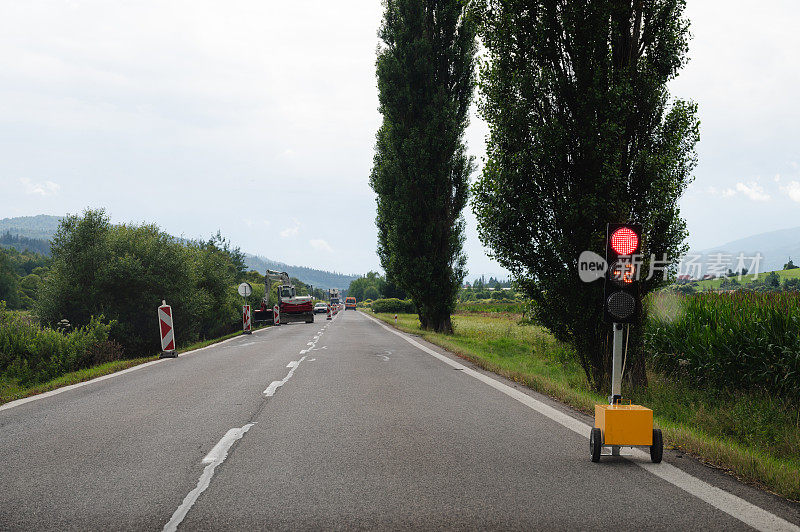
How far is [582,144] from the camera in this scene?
29.7 ft

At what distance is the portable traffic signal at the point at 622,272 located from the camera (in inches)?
196

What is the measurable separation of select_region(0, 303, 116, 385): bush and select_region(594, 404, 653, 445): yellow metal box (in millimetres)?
11759

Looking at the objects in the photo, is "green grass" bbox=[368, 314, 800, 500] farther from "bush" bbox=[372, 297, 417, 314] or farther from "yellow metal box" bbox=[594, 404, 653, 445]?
"bush" bbox=[372, 297, 417, 314]

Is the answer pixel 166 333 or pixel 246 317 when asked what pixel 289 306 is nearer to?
pixel 246 317

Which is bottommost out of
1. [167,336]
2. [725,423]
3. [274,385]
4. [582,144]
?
[274,385]

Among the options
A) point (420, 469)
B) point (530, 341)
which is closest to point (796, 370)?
point (420, 469)

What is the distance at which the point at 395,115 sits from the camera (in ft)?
83.2

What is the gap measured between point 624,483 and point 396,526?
194cm

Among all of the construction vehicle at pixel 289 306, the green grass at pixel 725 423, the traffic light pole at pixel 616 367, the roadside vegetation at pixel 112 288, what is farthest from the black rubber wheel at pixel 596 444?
the construction vehicle at pixel 289 306

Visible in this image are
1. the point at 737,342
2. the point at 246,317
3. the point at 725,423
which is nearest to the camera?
the point at 725,423

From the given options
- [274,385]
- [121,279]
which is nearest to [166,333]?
[121,279]

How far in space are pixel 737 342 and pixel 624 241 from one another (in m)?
5.07

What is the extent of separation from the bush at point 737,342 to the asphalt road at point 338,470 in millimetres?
3233

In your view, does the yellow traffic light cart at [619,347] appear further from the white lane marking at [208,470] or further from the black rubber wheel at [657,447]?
the white lane marking at [208,470]
